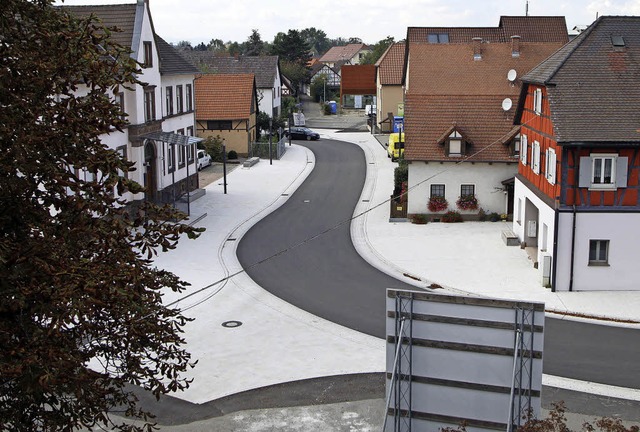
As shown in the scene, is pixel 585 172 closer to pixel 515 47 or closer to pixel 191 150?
pixel 191 150

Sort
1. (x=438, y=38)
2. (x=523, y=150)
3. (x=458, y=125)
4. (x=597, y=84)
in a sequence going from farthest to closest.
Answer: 1. (x=438, y=38)
2. (x=458, y=125)
3. (x=523, y=150)
4. (x=597, y=84)

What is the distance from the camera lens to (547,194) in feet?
88.2

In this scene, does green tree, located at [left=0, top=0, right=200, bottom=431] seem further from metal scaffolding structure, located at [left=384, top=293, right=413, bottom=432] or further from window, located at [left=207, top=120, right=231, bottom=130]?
window, located at [left=207, top=120, right=231, bottom=130]

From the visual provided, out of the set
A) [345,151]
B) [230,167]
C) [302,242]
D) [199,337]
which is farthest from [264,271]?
[345,151]

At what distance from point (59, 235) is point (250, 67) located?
66.0 meters

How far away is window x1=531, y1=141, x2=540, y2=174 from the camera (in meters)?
28.3

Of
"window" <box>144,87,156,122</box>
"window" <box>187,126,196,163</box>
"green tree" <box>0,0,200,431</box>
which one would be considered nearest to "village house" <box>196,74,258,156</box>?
"window" <box>187,126,196,163</box>

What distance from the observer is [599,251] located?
83.6ft

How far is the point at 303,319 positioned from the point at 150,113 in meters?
16.0

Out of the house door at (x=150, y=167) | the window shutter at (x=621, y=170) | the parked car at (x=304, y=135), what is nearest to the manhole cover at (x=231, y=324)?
the window shutter at (x=621, y=170)

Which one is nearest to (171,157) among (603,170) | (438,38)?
(603,170)

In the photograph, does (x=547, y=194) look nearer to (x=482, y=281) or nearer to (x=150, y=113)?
(x=482, y=281)

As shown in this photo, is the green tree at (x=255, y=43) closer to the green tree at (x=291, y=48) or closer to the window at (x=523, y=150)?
the green tree at (x=291, y=48)

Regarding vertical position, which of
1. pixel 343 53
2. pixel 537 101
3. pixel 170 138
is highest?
pixel 343 53
